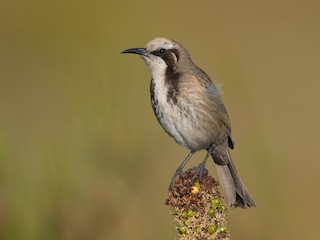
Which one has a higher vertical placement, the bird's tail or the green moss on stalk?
the green moss on stalk

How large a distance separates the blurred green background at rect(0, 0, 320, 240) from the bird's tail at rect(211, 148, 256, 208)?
118 millimetres

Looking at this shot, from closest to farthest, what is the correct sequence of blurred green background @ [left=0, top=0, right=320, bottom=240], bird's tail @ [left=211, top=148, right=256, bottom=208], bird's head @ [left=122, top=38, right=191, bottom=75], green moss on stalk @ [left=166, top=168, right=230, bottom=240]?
green moss on stalk @ [left=166, top=168, right=230, bottom=240], blurred green background @ [left=0, top=0, right=320, bottom=240], bird's tail @ [left=211, top=148, right=256, bottom=208], bird's head @ [left=122, top=38, right=191, bottom=75]

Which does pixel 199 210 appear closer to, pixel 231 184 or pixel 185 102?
pixel 185 102

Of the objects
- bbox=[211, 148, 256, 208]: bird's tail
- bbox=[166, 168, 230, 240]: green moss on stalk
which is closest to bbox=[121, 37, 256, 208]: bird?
bbox=[211, 148, 256, 208]: bird's tail

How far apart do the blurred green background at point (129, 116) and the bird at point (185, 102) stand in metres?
0.15

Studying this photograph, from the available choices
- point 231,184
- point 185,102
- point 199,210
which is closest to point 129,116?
point 185,102

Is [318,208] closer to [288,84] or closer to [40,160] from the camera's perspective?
[40,160]

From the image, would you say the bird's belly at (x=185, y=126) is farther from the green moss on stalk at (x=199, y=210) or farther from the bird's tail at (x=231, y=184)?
the green moss on stalk at (x=199, y=210)

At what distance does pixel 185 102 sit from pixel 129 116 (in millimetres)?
506

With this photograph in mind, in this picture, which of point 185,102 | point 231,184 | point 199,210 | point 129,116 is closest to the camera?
point 199,210

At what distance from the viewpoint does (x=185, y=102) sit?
5352 millimetres

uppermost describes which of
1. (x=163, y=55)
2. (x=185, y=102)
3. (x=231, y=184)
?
(x=163, y=55)

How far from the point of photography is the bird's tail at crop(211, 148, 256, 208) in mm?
5242

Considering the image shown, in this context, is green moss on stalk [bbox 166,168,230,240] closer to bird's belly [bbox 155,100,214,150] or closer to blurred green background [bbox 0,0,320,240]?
blurred green background [bbox 0,0,320,240]
